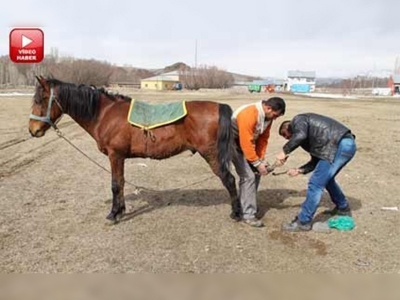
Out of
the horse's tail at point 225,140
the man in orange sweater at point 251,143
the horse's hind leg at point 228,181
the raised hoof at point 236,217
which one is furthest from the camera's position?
the raised hoof at point 236,217

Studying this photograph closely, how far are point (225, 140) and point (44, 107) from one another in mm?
2594

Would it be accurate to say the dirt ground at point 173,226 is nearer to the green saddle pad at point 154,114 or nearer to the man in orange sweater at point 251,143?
A: the man in orange sweater at point 251,143

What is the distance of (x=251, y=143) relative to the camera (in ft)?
16.8

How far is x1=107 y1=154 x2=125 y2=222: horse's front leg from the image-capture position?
5.39 m

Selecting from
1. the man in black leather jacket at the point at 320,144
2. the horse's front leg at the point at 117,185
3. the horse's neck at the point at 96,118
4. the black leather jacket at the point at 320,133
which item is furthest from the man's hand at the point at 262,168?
the horse's neck at the point at 96,118

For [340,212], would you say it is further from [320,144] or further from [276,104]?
[276,104]

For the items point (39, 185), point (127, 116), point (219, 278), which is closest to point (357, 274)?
point (219, 278)

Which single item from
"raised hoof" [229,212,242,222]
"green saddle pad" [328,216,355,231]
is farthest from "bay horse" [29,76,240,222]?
"green saddle pad" [328,216,355,231]

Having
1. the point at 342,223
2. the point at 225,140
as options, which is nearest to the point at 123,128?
the point at 225,140

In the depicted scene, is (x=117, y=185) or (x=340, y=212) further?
(x=340, y=212)

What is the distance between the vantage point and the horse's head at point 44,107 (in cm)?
537

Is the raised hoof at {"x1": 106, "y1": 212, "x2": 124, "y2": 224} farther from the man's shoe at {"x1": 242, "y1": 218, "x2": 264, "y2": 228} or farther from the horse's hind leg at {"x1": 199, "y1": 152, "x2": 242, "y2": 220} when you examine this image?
the man's shoe at {"x1": 242, "y1": 218, "x2": 264, "y2": 228}

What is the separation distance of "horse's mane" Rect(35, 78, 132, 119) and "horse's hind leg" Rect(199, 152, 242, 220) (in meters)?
1.69

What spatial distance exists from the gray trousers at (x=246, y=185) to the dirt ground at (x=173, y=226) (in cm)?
27
